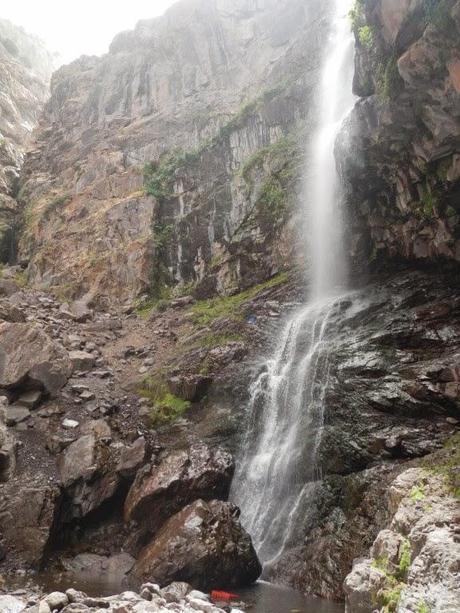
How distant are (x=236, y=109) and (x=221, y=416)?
2250cm

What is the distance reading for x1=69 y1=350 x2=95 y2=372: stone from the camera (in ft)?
53.1

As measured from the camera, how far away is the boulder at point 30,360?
14133mm

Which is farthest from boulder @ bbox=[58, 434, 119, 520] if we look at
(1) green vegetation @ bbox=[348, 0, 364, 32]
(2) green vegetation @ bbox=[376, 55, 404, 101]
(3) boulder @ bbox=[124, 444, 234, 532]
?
(1) green vegetation @ bbox=[348, 0, 364, 32]

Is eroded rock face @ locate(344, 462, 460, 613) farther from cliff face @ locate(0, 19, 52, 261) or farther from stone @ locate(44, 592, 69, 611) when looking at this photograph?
cliff face @ locate(0, 19, 52, 261)

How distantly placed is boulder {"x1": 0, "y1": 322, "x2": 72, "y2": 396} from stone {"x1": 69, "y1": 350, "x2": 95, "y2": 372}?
542 millimetres

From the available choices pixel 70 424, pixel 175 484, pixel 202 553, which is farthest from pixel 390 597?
pixel 70 424

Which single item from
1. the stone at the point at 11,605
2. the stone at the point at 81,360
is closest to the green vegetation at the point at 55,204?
the stone at the point at 81,360

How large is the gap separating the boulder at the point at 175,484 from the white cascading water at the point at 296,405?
805 millimetres

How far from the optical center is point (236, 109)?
1171 inches

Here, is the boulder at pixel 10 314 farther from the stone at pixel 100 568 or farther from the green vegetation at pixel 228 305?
the stone at pixel 100 568

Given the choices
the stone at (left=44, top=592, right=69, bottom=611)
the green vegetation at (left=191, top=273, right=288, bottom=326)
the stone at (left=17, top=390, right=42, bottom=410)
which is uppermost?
the green vegetation at (left=191, top=273, right=288, bottom=326)

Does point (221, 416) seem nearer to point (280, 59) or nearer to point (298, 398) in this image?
point (298, 398)

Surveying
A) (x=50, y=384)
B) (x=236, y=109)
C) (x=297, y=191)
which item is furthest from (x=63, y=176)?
(x=50, y=384)

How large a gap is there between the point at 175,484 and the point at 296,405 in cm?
402
